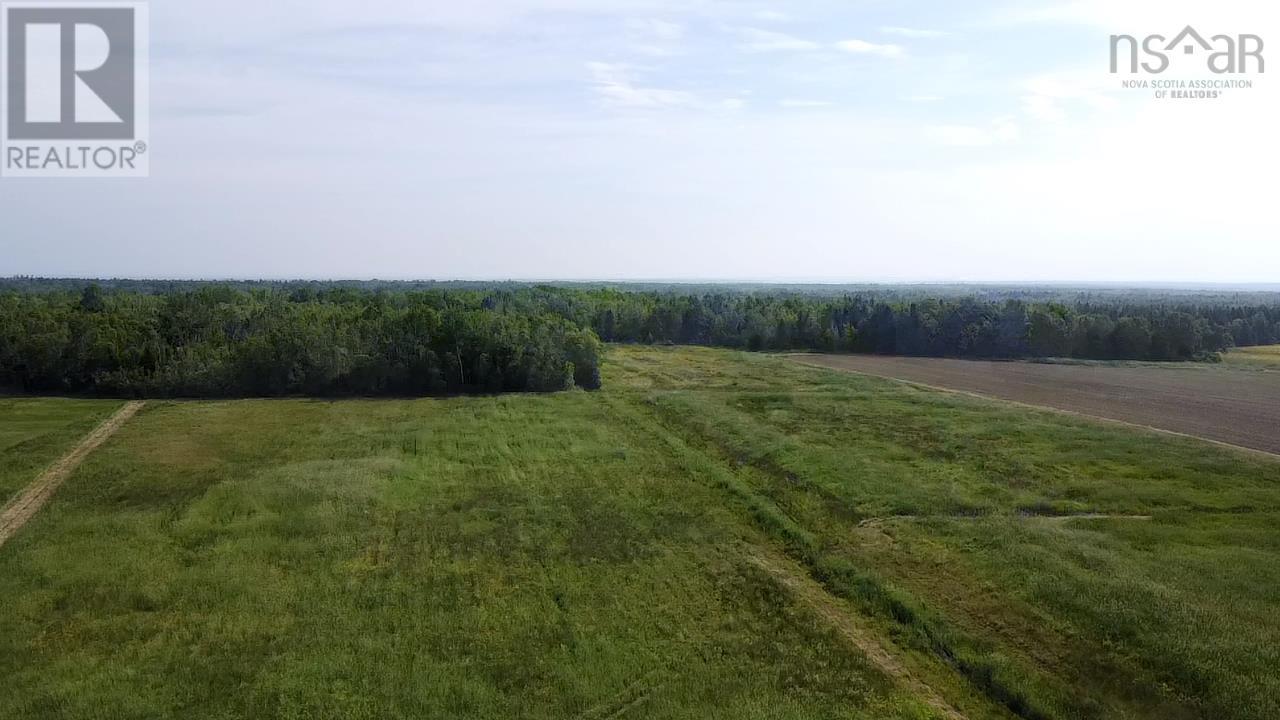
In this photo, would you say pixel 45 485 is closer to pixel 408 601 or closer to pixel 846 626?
pixel 408 601

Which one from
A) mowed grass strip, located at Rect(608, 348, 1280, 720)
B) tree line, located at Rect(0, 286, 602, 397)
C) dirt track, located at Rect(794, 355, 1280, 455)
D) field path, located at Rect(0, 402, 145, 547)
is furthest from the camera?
tree line, located at Rect(0, 286, 602, 397)

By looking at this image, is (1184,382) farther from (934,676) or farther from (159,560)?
(159,560)

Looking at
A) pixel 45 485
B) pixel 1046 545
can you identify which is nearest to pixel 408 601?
pixel 1046 545

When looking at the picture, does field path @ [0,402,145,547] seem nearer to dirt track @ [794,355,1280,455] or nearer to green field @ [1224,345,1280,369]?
dirt track @ [794,355,1280,455]

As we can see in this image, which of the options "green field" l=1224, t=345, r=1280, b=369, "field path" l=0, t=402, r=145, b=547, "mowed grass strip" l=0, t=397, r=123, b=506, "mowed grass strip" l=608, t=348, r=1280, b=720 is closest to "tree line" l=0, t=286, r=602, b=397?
"mowed grass strip" l=0, t=397, r=123, b=506

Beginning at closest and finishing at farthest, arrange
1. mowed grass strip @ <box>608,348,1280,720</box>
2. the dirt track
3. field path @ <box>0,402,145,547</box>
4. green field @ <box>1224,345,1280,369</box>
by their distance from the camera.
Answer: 1. mowed grass strip @ <box>608,348,1280,720</box>
2. field path @ <box>0,402,145,547</box>
3. the dirt track
4. green field @ <box>1224,345,1280,369</box>

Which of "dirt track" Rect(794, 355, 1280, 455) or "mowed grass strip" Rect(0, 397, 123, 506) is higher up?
"dirt track" Rect(794, 355, 1280, 455)

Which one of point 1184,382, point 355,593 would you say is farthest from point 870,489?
point 1184,382
